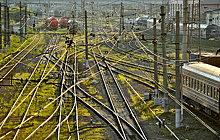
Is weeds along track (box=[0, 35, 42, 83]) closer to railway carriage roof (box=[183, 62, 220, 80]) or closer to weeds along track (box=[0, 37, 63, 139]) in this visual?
weeds along track (box=[0, 37, 63, 139])

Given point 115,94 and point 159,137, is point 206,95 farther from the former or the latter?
point 115,94

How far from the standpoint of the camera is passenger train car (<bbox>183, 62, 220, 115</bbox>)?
17.0 metres

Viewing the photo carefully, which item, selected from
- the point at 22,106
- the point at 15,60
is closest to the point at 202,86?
the point at 22,106

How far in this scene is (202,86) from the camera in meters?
18.4

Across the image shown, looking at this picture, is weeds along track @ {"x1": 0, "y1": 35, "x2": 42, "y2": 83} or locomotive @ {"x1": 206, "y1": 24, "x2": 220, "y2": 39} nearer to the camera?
weeds along track @ {"x1": 0, "y1": 35, "x2": 42, "y2": 83}

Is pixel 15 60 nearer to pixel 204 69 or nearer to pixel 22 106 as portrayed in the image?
pixel 22 106

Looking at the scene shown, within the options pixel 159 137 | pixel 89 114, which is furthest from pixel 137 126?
pixel 89 114

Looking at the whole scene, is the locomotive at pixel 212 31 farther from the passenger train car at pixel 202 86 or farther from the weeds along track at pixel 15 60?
the passenger train car at pixel 202 86

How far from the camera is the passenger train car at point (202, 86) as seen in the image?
17.0 meters

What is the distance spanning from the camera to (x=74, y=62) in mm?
33031

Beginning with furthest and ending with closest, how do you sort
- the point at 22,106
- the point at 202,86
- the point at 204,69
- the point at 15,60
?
1. the point at 15,60
2. the point at 22,106
3. the point at 204,69
4. the point at 202,86

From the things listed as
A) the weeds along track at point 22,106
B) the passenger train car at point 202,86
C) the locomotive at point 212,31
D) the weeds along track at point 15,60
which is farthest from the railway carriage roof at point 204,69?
the locomotive at point 212,31

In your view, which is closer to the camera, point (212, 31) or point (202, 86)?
point (202, 86)

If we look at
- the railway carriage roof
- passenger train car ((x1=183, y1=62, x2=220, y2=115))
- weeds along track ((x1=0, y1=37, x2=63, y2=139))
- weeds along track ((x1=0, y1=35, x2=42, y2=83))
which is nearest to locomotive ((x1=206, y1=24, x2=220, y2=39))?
weeds along track ((x1=0, y1=35, x2=42, y2=83))
